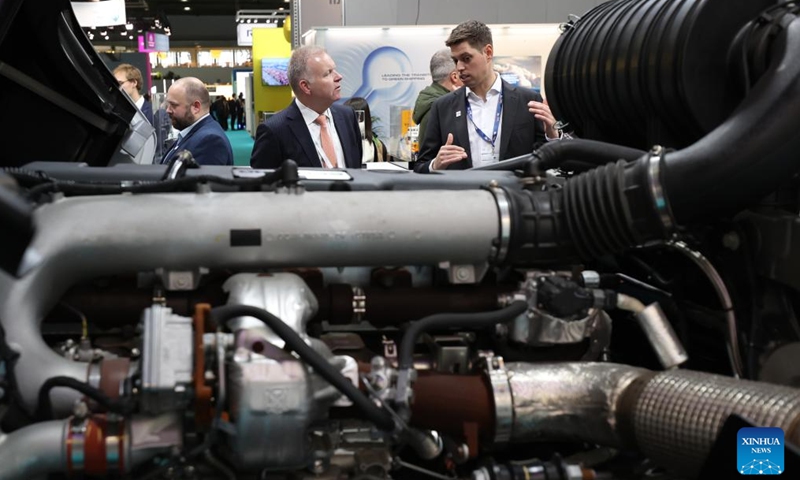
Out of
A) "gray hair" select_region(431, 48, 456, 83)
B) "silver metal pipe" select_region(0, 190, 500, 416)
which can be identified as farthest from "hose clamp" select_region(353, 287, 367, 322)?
"gray hair" select_region(431, 48, 456, 83)

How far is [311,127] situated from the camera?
4562 millimetres

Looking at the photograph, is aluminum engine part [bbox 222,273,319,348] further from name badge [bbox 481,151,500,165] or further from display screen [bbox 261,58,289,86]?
display screen [bbox 261,58,289,86]

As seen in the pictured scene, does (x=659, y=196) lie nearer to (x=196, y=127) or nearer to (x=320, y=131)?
(x=320, y=131)

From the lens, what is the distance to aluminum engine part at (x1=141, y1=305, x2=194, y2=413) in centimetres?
158

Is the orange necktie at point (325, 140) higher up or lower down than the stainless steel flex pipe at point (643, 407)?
higher up

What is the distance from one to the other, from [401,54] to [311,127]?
15.4 feet

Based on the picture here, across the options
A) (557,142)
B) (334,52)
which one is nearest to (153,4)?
(334,52)

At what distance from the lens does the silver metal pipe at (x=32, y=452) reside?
1566 millimetres

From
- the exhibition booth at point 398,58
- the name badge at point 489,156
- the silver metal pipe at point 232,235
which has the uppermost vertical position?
the exhibition booth at point 398,58

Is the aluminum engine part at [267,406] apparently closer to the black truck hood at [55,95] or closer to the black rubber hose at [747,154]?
the black rubber hose at [747,154]

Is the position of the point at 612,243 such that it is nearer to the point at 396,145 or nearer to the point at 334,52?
the point at 396,145

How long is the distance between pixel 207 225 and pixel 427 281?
60 cm

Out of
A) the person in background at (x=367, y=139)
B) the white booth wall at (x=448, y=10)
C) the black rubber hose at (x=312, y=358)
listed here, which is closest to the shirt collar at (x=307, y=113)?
the person in background at (x=367, y=139)

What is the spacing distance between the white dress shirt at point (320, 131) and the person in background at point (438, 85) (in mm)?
1008
